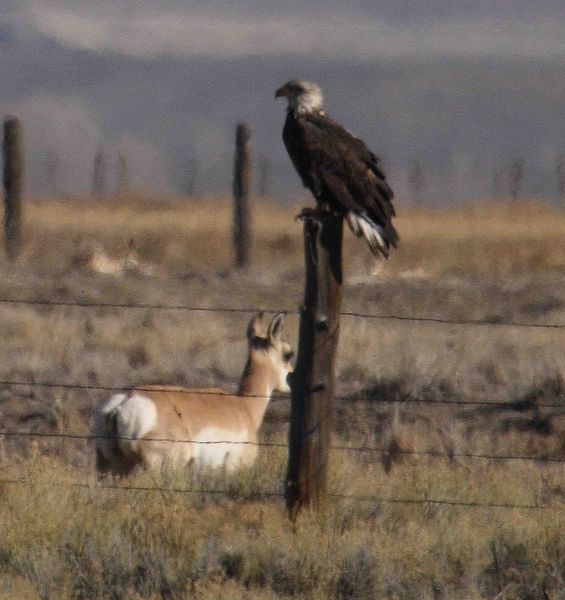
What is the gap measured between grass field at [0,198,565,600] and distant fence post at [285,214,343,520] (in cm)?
19

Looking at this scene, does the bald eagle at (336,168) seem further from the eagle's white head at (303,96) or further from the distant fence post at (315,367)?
the distant fence post at (315,367)

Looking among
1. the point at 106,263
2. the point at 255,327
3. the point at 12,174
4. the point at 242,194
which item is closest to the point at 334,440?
the point at 255,327

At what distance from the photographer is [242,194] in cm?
1927

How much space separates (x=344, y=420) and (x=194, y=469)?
3320mm

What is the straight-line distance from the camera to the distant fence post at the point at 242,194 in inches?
752

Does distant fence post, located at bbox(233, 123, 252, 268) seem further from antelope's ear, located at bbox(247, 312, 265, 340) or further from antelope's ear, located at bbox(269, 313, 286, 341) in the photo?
antelope's ear, located at bbox(269, 313, 286, 341)

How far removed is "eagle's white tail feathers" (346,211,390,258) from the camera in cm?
920

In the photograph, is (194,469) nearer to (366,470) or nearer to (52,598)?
(366,470)

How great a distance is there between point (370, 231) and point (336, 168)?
21.6 inches

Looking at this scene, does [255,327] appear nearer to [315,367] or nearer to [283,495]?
[283,495]

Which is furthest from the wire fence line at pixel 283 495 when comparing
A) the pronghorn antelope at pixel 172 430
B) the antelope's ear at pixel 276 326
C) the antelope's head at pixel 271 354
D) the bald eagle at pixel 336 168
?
the antelope's head at pixel 271 354

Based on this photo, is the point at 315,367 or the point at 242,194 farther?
the point at 242,194

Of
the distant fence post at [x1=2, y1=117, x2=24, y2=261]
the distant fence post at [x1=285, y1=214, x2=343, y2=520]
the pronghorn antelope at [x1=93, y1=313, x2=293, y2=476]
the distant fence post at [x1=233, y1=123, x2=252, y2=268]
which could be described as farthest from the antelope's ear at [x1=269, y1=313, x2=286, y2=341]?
the distant fence post at [x1=2, y1=117, x2=24, y2=261]

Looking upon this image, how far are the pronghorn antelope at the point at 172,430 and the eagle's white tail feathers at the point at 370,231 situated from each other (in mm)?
1401
